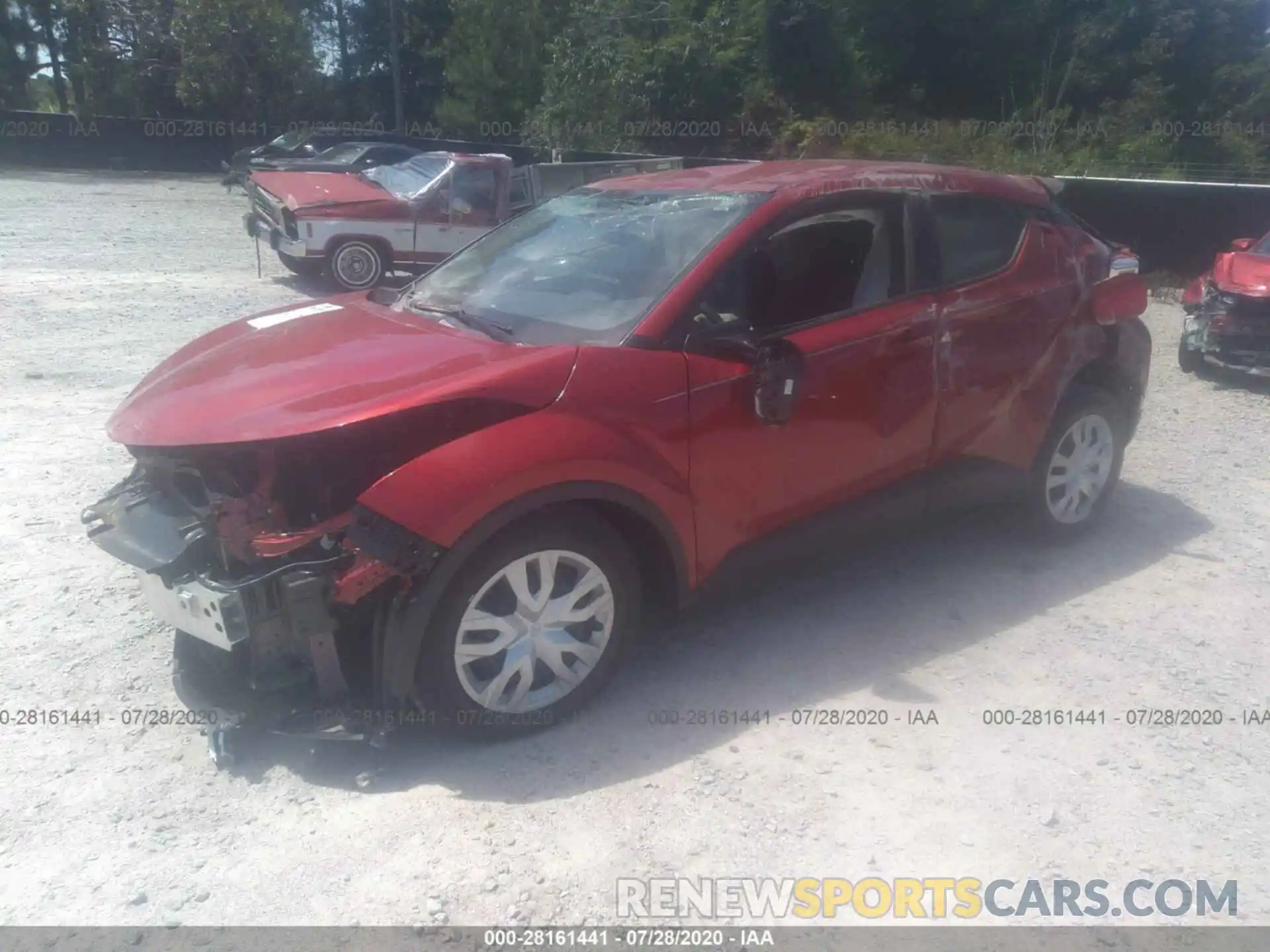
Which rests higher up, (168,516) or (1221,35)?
(1221,35)

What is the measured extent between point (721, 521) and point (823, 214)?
1.30 m

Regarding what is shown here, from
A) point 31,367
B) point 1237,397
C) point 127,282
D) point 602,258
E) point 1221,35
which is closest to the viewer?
point 602,258

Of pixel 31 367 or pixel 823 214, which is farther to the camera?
pixel 31 367

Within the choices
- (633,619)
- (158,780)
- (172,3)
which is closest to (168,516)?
(158,780)

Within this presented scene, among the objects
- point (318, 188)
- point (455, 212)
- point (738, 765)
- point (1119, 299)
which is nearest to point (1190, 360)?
point (1119, 299)

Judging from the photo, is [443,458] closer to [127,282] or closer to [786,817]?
[786,817]

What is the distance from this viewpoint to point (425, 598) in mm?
3229

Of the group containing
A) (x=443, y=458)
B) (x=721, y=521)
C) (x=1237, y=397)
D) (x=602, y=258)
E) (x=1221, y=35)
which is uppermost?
(x=1221, y=35)

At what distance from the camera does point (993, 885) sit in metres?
3.02

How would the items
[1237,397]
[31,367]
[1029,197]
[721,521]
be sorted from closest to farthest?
[721,521]
[1029,197]
[31,367]
[1237,397]

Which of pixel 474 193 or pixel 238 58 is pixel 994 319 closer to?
pixel 474 193

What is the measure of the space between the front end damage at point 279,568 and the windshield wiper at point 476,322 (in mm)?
759

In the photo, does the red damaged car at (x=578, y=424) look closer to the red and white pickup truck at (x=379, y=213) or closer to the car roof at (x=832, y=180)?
the car roof at (x=832, y=180)

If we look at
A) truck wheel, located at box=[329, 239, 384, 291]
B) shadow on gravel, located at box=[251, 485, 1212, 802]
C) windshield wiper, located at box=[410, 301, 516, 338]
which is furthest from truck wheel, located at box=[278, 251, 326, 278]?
shadow on gravel, located at box=[251, 485, 1212, 802]
